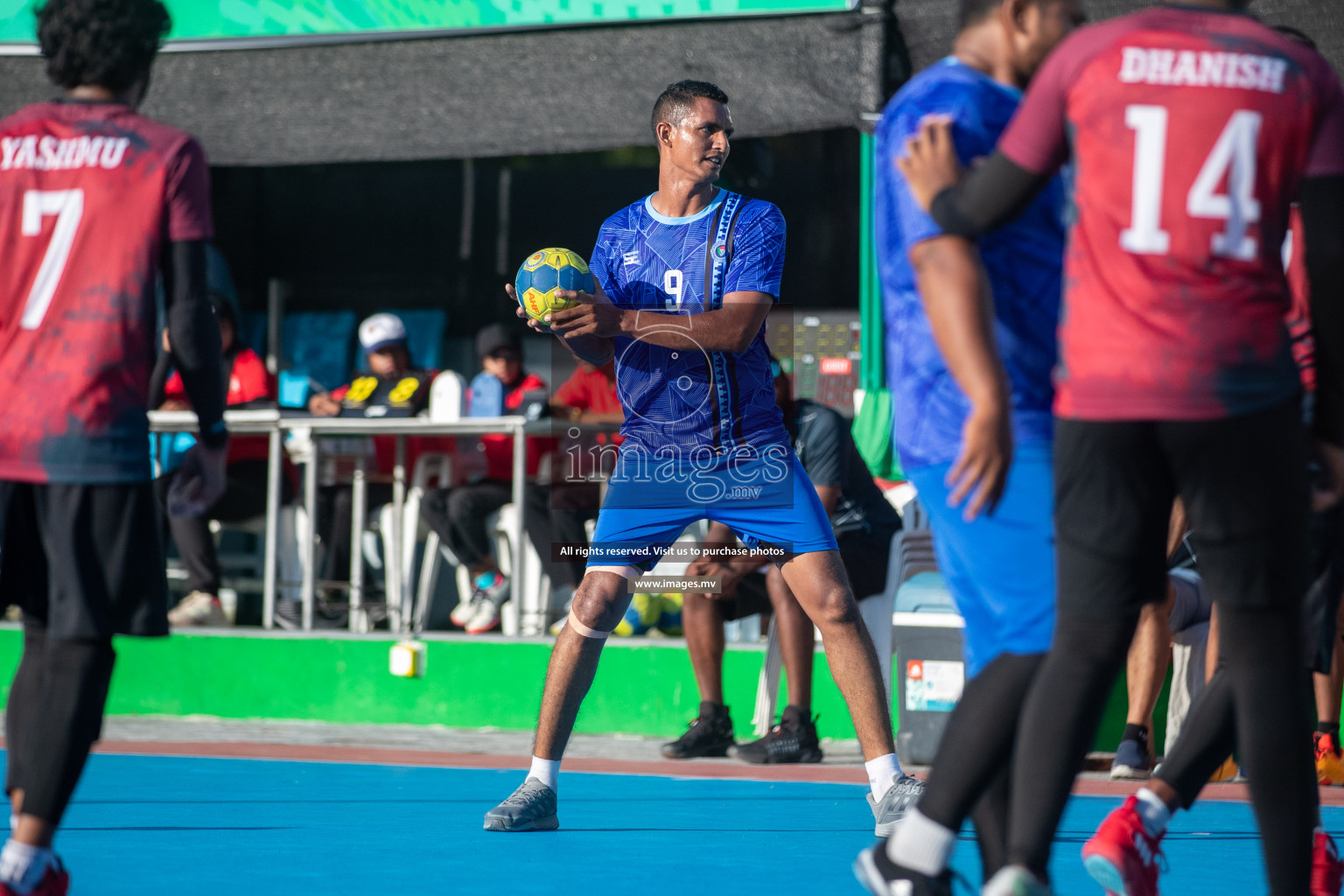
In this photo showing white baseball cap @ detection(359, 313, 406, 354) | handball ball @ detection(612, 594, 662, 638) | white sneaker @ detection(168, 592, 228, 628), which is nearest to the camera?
handball ball @ detection(612, 594, 662, 638)

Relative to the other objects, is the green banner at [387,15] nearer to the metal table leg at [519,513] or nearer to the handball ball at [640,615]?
the metal table leg at [519,513]

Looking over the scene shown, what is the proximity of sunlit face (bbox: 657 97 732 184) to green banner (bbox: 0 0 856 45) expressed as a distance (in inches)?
113

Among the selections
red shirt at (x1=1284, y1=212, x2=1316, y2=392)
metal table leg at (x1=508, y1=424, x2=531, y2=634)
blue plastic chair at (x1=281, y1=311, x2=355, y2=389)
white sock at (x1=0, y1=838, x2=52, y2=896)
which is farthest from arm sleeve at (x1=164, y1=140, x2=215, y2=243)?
blue plastic chair at (x1=281, y1=311, x2=355, y2=389)

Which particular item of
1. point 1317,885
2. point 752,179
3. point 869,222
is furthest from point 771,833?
point 752,179

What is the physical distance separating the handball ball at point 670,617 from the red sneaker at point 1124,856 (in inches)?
194

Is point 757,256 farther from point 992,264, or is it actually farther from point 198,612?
point 198,612

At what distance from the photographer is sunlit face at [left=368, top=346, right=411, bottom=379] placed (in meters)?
8.76

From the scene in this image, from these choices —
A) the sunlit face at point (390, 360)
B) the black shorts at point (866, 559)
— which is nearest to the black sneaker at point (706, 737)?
the black shorts at point (866, 559)

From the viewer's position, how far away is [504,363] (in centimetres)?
859

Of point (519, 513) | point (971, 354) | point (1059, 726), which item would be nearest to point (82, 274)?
Result: point (971, 354)

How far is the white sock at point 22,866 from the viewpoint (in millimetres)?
2867

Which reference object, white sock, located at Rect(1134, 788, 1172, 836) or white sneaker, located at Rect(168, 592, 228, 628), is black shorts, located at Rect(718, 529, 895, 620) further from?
white sock, located at Rect(1134, 788, 1172, 836)

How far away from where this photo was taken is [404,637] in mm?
7566

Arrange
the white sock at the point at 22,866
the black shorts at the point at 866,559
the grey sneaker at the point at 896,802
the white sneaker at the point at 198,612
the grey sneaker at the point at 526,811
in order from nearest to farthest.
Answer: the white sock at the point at 22,866
the grey sneaker at the point at 896,802
the grey sneaker at the point at 526,811
the black shorts at the point at 866,559
the white sneaker at the point at 198,612
